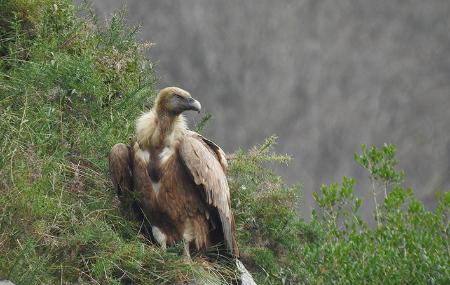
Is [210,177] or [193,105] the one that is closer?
[210,177]

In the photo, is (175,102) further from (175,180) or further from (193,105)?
(175,180)

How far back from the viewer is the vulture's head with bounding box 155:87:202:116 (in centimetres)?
680

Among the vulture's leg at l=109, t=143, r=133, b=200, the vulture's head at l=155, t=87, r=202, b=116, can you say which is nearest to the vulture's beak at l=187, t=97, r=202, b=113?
the vulture's head at l=155, t=87, r=202, b=116

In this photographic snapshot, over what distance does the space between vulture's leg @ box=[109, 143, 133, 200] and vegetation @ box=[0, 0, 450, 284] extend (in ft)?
0.58

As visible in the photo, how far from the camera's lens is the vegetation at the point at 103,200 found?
6.17 m

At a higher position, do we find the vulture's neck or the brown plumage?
the vulture's neck

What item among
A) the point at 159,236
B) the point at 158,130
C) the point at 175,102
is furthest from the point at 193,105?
the point at 159,236

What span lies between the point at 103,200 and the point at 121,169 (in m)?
0.31

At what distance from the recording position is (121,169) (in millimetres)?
6742

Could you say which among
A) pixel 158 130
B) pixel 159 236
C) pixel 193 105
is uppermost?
pixel 193 105

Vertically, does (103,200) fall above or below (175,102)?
below

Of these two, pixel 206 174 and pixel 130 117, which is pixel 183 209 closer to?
pixel 206 174

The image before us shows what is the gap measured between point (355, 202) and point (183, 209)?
365 cm

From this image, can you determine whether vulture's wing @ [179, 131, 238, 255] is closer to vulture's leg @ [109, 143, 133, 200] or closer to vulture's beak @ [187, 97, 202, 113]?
vulture's beak @ [187, 97, 202, 113]
